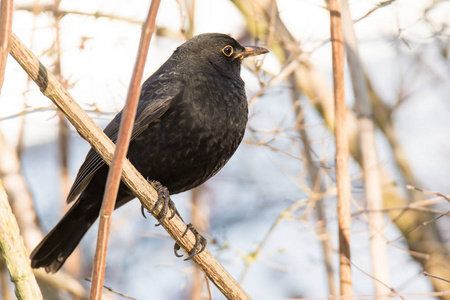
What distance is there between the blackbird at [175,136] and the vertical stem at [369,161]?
2.41 feet

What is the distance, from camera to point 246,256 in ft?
13.3

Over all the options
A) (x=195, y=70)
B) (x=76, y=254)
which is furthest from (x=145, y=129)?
(x=76, y=254)

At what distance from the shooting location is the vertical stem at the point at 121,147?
5.44 ft

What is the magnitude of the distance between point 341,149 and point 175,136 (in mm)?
938

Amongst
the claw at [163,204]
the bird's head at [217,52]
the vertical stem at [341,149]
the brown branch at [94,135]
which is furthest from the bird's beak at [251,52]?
the brown branch at [94,135]

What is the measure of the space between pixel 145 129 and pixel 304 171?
1570mm

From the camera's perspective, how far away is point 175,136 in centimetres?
339

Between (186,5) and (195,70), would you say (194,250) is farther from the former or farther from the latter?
(186,5)

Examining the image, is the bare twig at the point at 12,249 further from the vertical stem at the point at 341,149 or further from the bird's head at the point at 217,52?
the bird's head at the point at 217,52

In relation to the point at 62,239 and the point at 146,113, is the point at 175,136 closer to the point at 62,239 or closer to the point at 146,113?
the point at 146,113

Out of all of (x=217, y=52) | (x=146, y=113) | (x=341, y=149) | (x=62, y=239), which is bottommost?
(x=62, y=239)

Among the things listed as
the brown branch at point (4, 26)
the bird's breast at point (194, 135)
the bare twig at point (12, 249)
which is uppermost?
the bird's breast at point (194, 135)

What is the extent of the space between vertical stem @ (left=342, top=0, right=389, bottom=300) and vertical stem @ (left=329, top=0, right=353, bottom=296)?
23cm

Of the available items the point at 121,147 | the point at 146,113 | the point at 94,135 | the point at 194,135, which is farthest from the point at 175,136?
the point at 121,147
